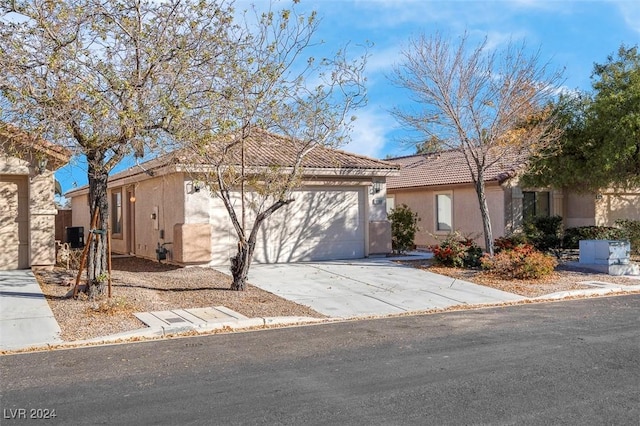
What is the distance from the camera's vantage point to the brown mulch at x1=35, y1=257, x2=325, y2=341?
975 cm

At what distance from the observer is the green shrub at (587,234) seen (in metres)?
19.7

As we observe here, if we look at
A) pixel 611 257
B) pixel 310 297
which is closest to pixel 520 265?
pixel 611 257

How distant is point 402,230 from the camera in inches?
827

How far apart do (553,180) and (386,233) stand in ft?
18.4

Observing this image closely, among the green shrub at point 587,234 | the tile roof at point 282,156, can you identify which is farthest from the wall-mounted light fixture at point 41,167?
the green shrub at point 587,234

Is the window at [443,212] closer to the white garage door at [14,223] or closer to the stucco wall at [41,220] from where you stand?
the stucco wall at [41,220]

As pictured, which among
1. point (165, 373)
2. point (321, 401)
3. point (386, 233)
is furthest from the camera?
point (386, 233)

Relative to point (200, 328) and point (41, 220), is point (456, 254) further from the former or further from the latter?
point (41, 220)

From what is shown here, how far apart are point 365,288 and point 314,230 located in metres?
5.05

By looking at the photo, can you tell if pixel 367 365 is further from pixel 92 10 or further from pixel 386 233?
pixel 386 233

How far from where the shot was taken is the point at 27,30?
9914mm

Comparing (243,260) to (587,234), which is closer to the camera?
(243,260)

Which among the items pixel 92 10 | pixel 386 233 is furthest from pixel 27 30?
pixel 386 233

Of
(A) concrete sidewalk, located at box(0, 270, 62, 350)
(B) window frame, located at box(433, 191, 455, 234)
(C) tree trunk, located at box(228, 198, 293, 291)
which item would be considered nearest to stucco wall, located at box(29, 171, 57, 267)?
(A) concrete sidewalk, located at box(0, 270, 62, 350)
